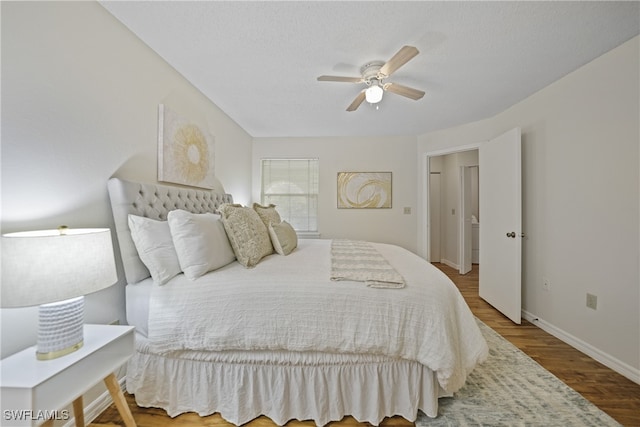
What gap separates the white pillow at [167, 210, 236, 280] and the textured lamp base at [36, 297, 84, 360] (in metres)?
0.48

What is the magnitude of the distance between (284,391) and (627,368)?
238cm

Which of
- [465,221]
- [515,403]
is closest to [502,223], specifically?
[515,403]

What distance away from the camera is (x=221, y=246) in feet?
5.16

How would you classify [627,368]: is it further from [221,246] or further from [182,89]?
[182,89]

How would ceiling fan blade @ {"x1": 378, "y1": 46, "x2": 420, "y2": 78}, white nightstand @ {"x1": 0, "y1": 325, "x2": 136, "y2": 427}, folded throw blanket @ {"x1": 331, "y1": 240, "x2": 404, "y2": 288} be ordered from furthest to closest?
ceiling fan blade @ {"x1": 378, "y1": 46, "x2": 420, "y2": 78}
folded throw blanket @ {"x1": 331, "y1": 240, "x2": 404, "y2": 288}
white nightstand @ {"x1": 0, "y1": 325, "x2": 136, "y2": 427}

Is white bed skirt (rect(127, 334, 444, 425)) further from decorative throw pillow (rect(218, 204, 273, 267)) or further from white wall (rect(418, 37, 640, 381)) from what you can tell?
white wall (rect(418, 37, 640, 381))

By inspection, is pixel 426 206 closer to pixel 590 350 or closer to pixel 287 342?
pixel 590 350

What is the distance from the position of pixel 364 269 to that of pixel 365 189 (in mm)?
2517

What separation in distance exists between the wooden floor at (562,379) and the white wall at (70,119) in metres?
0.66

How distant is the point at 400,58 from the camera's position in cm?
154

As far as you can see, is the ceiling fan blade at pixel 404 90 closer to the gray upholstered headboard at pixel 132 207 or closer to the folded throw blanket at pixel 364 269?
the folded throw blanket at pixel 364 269

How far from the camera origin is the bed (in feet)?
4.01

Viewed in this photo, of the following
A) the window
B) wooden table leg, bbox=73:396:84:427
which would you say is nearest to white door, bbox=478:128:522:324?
the window

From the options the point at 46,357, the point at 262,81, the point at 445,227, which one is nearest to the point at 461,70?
the point at 262,81
